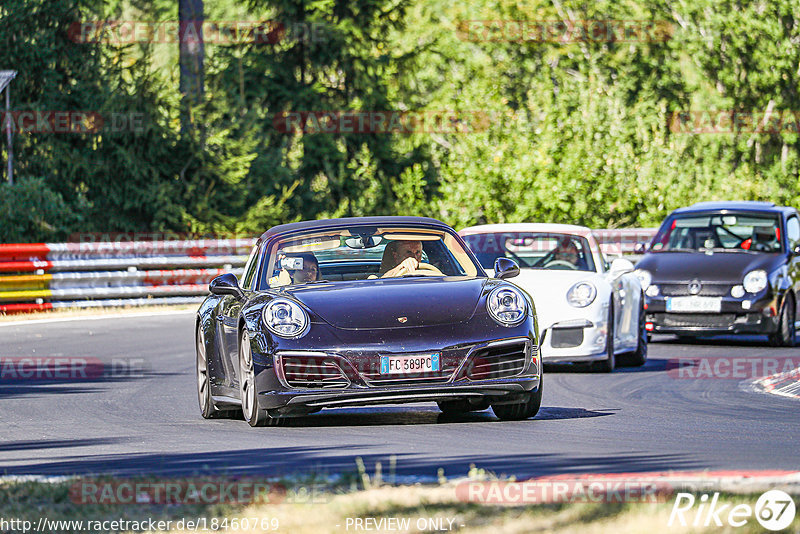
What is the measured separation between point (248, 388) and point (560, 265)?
5.81 meters

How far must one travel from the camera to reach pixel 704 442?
879 centimetres

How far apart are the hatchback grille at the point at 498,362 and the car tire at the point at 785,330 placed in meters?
8.53

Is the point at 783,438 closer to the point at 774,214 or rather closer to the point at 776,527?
the point at 776,527

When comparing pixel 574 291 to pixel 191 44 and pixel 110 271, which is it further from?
pixel 191 44

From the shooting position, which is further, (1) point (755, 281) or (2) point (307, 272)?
(1) point (755, 281)

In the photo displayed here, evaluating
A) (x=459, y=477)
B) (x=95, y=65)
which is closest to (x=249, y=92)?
(x=95, y=65)

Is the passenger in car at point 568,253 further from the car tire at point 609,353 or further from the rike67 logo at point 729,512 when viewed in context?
the rike67 logo at point 729,512

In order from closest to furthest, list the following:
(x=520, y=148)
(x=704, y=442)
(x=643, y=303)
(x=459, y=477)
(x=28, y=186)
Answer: (x=459, y=477) → (x=704, y=442) → (x=643, y=303) → (x=28, y=186) → (x=520, y=148)

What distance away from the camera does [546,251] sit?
15.7m

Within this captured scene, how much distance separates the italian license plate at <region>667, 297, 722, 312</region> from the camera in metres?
17.6

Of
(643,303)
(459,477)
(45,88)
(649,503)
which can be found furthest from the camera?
(45,88)

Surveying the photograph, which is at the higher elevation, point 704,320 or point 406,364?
point 406,364

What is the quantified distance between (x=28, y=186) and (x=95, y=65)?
18.7 ft

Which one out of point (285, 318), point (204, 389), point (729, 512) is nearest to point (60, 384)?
point (204, 389)
